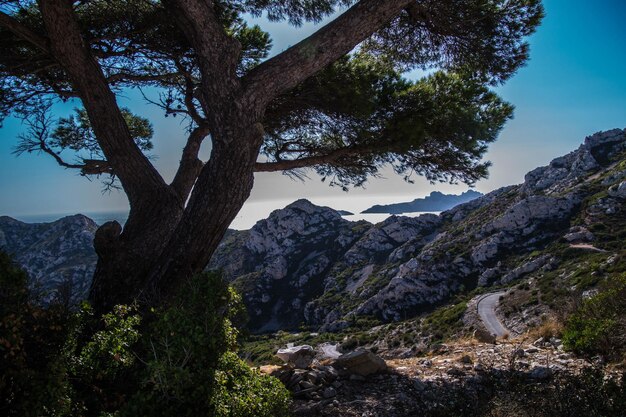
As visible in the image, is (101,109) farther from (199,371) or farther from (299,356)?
(299,356)

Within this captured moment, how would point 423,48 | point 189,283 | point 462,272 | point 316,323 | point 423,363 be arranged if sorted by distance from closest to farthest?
1. point 189,283
2. point 423,363
3. point 423,48
4. point 462,272
5. point 316,323

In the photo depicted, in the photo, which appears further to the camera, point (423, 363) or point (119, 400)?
Result: point (423, 363)

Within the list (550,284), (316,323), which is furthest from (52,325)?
(316,323)

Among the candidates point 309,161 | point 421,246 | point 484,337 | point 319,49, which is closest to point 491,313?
point 421,246

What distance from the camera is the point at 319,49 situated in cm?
367

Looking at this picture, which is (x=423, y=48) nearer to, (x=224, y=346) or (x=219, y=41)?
(x=219, y=41)

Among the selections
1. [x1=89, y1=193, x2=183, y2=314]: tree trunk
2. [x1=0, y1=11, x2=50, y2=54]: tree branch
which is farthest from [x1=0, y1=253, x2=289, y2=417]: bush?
[x1=0, y1=11, x2=50, y2=54]: tree branch

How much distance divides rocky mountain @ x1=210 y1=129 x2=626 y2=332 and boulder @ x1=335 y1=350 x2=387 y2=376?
101ft

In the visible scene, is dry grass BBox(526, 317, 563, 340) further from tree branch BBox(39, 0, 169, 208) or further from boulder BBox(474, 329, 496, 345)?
tree branch BBox(39, 0, 169, 208)

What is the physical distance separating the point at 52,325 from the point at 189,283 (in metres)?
0.79

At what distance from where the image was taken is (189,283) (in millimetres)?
2449

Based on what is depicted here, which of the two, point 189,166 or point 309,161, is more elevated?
point 309,161

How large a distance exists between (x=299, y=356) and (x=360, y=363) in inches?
34.7

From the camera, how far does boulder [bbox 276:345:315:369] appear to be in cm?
433
